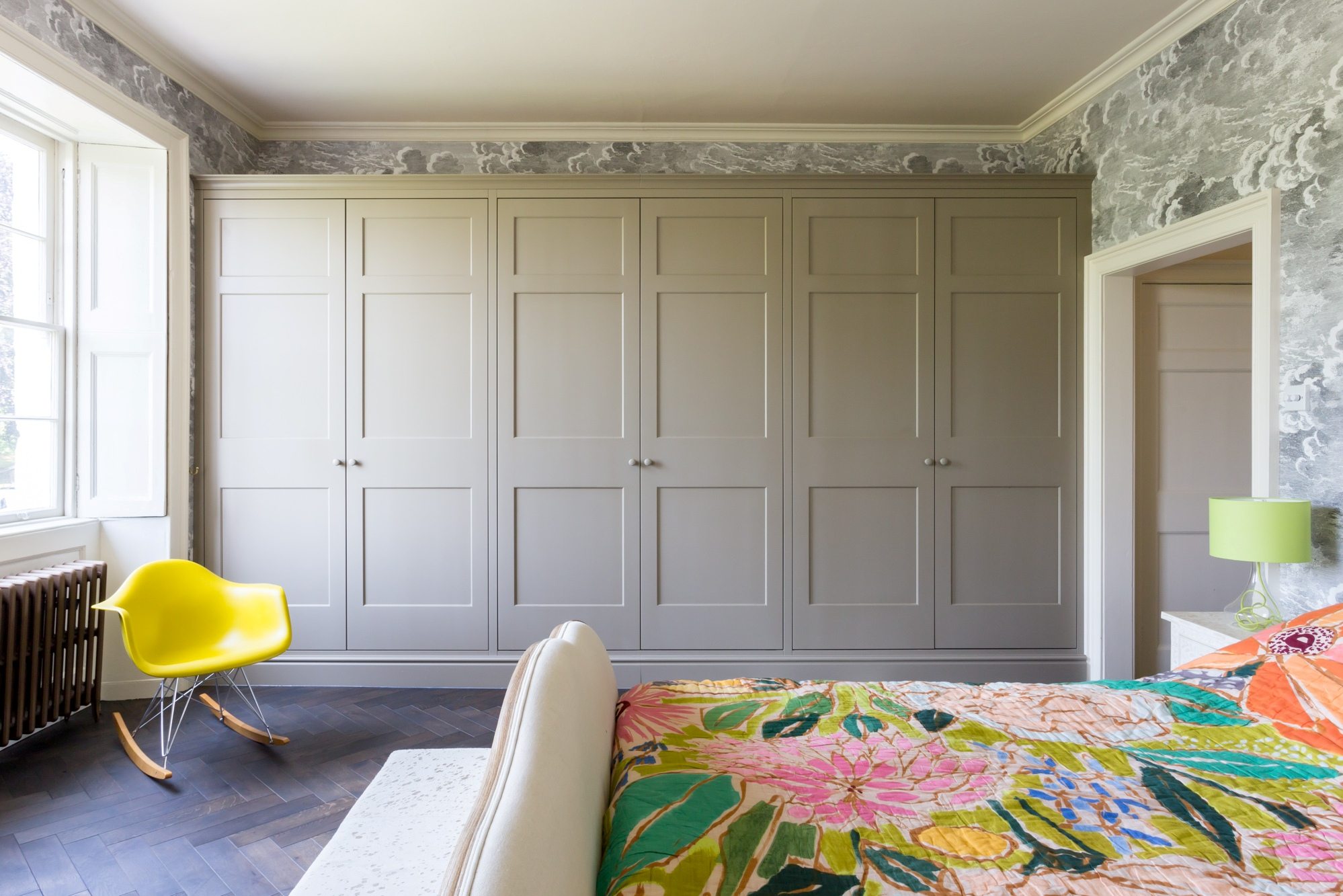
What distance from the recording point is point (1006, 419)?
10.2 ft

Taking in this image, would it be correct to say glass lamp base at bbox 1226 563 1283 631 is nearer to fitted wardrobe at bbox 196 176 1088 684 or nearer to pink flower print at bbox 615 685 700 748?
fitted wardrobe at bbox 196 176 1088 684

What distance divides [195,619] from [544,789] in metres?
2.52

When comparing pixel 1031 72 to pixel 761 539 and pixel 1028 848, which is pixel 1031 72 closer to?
pixel 761 539

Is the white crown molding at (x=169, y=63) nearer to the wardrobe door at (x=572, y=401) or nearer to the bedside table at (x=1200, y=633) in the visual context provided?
the wardrobe door at (x=572, y=401)

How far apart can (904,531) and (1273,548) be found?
1357 mm

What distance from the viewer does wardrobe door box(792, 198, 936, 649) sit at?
3111mm

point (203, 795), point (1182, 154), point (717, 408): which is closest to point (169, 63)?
point (717, 408)

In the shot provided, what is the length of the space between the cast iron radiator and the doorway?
14.9 feet

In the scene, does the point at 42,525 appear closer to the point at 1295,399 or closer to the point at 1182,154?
the point at 1295,399

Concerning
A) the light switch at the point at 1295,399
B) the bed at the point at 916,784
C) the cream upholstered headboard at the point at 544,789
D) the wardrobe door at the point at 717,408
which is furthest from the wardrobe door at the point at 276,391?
the light switch at the point at 1295,399

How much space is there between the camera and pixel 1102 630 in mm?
3037

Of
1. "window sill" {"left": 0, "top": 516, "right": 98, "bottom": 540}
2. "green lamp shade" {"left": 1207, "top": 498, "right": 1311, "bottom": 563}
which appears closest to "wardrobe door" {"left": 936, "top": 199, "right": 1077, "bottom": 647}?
"green lamp shade" {"left": 1207, "top": 498, "right": 1311, "bottom": 563}

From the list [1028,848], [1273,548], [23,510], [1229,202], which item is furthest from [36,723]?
[1229,202]

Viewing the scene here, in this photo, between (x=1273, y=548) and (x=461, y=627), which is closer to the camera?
(x=1273, y=548)
